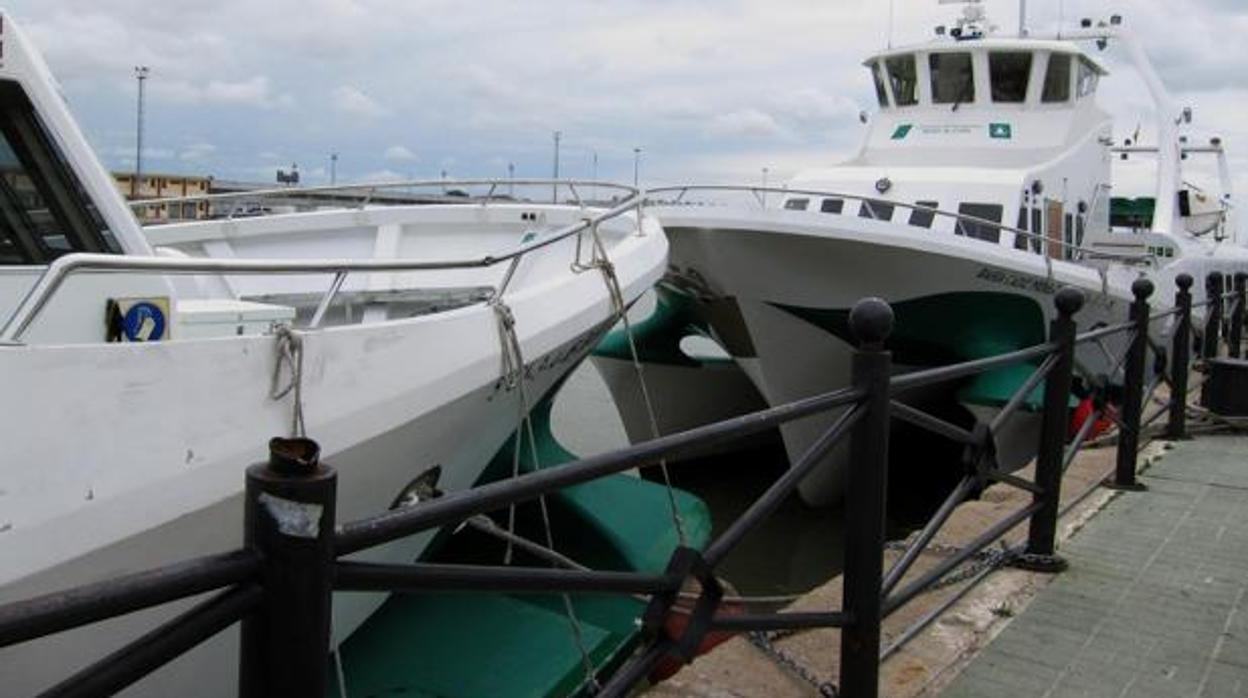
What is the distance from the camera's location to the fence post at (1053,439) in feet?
15.0

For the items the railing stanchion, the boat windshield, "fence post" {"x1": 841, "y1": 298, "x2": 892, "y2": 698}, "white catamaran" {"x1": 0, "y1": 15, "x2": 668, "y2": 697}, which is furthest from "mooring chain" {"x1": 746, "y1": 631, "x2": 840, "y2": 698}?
the boat windshield

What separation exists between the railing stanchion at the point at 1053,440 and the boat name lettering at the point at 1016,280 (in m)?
6.34

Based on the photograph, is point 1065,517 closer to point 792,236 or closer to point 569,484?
point 569,484

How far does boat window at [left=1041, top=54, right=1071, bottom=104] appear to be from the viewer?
45.1 ft

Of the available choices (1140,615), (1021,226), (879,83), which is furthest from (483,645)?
(879,83)

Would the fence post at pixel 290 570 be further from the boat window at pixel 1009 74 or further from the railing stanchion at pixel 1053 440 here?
the boat window at pixel 1009 74

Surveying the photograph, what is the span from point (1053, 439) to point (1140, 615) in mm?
743

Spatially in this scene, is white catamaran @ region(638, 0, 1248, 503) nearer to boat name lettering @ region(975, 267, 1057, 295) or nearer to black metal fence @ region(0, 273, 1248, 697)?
boat name lettering @ region(975, 267, 1057, 295)

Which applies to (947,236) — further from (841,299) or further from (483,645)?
(483,645)

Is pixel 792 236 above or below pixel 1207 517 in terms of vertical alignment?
above

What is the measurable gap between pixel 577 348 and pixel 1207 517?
3.27 metres

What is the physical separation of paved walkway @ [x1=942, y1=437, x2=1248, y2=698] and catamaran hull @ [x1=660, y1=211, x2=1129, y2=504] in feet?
15.7

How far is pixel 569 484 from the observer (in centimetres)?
205

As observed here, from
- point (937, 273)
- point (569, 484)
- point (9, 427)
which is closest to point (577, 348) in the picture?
point (9, 427)
